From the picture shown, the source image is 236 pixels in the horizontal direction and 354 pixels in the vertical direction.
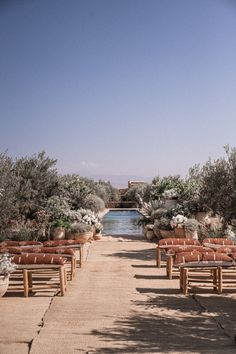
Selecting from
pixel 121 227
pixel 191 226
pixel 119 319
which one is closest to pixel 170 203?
pixel 191 226

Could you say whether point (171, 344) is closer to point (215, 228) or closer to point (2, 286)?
point (2, 286)

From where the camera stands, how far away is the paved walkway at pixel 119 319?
186 inches

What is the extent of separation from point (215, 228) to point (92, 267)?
247 inches

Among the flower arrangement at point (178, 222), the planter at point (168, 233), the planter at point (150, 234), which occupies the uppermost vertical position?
the flower arrangement at point (178, 222)

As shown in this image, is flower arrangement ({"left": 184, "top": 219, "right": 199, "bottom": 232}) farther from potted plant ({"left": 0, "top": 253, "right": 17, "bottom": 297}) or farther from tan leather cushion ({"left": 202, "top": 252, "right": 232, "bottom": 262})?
potted plant ({"left": 0, "top": 253, "right": 17, "bottom": 297})

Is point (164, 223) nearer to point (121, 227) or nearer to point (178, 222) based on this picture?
point (178, 222)

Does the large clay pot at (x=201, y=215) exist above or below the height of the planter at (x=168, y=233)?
above

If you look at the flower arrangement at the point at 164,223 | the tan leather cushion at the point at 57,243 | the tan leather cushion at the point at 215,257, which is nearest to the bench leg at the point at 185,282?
the tan leather cushion at the point at 215,257

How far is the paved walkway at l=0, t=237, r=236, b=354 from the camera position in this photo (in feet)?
15.5

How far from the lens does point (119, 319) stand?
5.93 metres

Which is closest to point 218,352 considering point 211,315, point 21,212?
point 211,315

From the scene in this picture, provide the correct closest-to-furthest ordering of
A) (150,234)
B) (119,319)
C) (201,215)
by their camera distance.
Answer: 1. (119,319)
2. (201,215)
3. (150,234)

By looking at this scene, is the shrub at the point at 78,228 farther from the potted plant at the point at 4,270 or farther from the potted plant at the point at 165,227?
the potted plant at the point at 4,270

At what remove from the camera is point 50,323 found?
571cm
